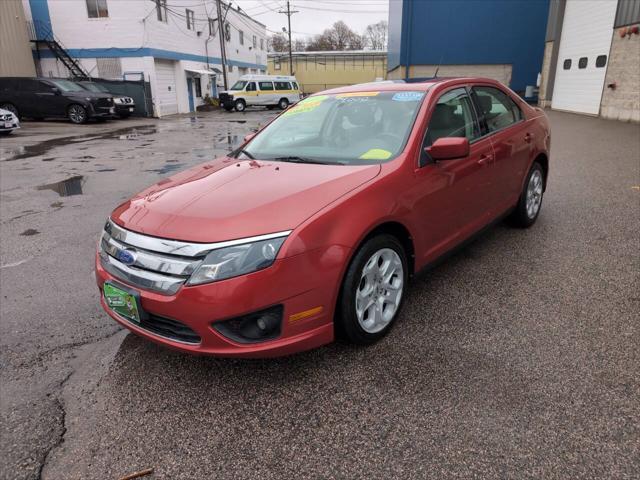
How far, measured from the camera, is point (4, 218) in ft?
19.6

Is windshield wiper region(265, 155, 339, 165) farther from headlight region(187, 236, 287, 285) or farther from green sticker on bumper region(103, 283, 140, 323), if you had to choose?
green sticker on bumper region(103, 283, 140, 323)

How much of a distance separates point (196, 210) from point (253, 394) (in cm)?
104

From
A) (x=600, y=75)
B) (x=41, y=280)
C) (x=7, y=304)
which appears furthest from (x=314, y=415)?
(x=600, y=75)

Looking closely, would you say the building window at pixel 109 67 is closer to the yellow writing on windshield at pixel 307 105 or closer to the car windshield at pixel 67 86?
the car windshield at pixel 67 86

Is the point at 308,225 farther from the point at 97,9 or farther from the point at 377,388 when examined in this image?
the point at 97,9

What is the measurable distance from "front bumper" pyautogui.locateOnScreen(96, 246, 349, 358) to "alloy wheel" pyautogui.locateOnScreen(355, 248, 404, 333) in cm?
28

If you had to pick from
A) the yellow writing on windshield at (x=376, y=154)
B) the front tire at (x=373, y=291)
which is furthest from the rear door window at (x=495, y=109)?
the front tire at (x=373, y=291)

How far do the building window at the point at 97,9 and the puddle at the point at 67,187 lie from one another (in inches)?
855

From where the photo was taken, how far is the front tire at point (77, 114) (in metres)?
20.0

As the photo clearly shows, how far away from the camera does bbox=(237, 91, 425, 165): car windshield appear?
316 cm

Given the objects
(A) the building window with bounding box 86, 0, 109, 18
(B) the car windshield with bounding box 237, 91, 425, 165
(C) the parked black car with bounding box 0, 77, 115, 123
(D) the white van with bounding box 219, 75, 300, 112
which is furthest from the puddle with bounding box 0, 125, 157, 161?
(D) the white van with bounding box 219, 75, 300, 112

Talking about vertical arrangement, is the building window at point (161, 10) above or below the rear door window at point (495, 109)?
above

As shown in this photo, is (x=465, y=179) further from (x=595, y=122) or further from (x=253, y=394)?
(x=595, y=122)

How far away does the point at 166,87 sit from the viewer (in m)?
28.1
